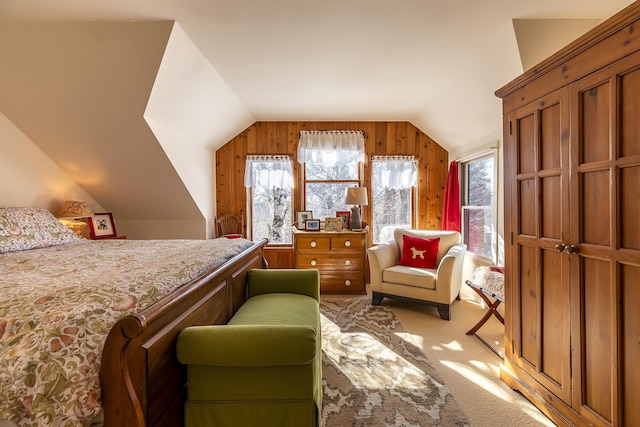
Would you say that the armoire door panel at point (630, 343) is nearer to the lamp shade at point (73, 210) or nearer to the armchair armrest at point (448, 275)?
the armchair armrest at point (448, 275)

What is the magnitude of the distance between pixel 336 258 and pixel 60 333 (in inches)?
128

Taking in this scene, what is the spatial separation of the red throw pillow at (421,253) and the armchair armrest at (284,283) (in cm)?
163

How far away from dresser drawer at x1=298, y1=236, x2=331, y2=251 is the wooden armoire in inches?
90.8

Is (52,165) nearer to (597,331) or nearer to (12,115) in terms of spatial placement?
(12,115)

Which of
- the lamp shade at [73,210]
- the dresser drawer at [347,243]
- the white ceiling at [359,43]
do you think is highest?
the white ceiling at [359,43]

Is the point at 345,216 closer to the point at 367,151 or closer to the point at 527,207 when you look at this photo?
the point at 367,151

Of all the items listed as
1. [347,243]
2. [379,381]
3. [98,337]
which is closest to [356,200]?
[347,243]

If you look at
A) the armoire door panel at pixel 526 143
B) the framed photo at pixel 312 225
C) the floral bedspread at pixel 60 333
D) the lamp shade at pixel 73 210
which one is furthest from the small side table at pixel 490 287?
the lamp shade at pixel 73 210

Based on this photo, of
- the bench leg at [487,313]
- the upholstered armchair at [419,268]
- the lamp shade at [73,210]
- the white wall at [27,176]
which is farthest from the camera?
the lamp shade at [73,210]

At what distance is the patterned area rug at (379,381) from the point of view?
5.51ft

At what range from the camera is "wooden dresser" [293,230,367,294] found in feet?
12.9

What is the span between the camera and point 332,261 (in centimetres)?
393

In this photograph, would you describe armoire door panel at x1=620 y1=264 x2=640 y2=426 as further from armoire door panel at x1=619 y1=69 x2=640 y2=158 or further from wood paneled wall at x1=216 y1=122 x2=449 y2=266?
wood paneled wall at x1=216 y1=122 x2=449 y2=266

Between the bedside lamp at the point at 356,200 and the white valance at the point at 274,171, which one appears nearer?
the bedside lamp at the point at 356,200
